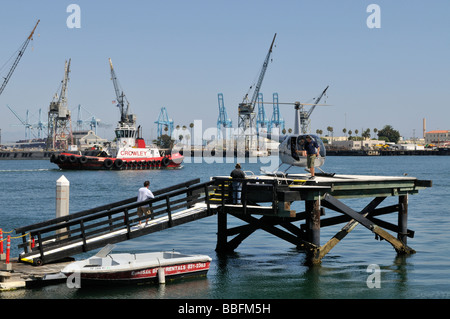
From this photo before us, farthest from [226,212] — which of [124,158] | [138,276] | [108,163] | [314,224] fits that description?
[124,158]

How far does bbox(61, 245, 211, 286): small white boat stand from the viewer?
16625 millimetres

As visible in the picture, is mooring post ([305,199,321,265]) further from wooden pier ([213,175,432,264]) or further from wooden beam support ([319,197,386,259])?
wooden beam support ([319,197,386,259])

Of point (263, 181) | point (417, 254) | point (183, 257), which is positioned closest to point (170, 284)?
point (183, 257)

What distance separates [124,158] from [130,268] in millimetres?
82212

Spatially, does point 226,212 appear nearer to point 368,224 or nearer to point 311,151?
point 311,151

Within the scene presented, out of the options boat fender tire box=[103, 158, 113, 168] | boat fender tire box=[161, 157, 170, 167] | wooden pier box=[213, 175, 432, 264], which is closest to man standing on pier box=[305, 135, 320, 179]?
wooden pier box=[213, 175, 432, 264]

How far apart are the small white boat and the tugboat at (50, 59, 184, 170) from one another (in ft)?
259

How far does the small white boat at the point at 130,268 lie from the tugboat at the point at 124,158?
79075mm

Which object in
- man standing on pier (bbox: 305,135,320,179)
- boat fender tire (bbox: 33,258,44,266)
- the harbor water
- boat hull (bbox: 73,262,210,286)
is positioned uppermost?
man standing on pier (bbox: 305,135,320,179)

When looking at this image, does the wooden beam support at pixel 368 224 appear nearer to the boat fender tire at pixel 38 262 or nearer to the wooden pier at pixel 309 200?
the wooden pier at pixel 309 200

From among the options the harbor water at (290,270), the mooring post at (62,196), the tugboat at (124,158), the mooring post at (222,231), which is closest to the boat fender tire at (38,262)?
the harbor water at (290,270)

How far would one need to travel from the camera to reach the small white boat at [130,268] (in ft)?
54.5

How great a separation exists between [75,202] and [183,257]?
100 ft
